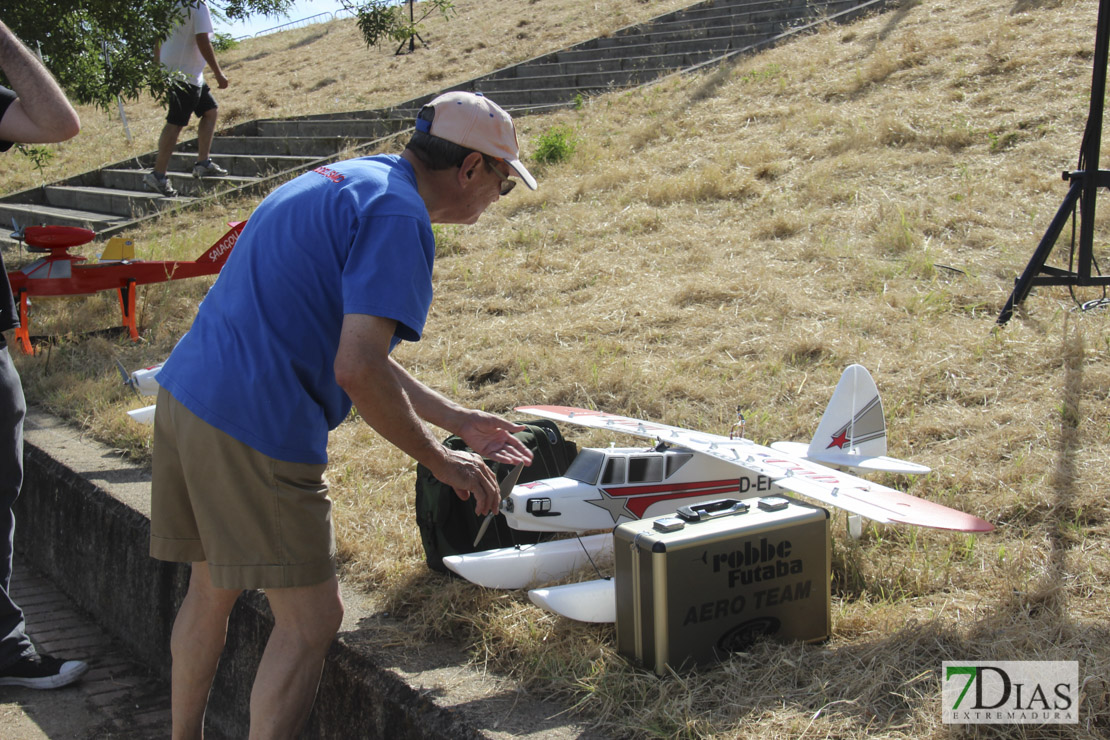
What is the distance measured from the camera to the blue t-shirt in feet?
6.94

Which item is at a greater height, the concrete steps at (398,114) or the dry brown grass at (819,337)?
the concrete steps at (398,114)

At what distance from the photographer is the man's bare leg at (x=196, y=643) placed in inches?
98.4

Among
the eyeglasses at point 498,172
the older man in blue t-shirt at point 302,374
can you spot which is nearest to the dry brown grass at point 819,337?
the older man in blue t-shirt at point 302,374

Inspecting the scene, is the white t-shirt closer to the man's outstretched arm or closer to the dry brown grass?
the dry brown grass

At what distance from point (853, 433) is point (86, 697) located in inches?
136

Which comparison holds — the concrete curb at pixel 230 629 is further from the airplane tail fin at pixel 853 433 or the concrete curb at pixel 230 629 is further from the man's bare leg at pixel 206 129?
the man's bare leg at pixel 206 129

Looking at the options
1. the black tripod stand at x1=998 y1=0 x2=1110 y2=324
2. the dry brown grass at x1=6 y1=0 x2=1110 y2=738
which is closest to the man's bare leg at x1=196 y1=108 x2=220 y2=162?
the dry brown grass at x1=6 y1=0 x2=1110 y2=738

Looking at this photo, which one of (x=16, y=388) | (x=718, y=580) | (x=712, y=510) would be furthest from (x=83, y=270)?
(x=718, y=580)

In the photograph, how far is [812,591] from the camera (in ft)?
9.30

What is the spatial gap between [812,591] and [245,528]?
5.76 feet

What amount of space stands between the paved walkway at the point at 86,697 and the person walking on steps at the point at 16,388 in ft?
0.28

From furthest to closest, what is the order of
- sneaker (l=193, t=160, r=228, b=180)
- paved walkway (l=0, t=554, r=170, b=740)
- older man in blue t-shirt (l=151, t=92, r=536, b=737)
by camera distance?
sneaker (l=193, t=160, r=228, b=180) < paved walkway (l=0, t=554, r=170, b=740) < older man in blue t-shirt (l=151, t=92, r=536, b=737)

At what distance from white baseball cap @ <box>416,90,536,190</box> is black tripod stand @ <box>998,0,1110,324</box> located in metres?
4.15

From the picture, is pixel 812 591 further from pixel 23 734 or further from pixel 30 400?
pixel 30 400
